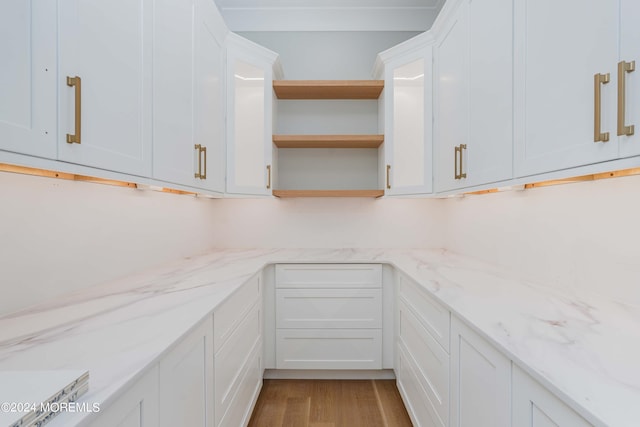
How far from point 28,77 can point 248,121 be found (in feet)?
5.31

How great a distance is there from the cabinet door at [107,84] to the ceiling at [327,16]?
170 centimetres

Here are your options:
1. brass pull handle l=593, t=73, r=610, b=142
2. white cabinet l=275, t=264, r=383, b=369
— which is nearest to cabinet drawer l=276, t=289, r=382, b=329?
white cabinet l=275, t=264, r=383, b=369

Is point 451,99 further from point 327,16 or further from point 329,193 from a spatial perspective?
point 327,16

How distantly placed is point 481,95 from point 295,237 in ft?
5.76

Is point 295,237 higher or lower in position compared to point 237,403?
higher

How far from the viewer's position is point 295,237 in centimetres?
274

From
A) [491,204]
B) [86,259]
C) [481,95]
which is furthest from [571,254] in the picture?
[86,259]

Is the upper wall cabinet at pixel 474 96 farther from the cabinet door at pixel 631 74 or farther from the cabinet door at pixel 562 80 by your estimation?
the cabinet door at pixel 631 74

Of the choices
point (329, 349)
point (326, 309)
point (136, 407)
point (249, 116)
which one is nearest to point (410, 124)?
point (249, 116)

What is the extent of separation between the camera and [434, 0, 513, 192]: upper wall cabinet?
132 centimetres

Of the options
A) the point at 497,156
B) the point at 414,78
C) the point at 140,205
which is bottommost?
the point at 140,205

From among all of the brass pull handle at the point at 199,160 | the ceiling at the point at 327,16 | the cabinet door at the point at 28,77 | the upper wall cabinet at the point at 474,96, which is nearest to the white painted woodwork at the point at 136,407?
the cabinet door at the point at 28,77

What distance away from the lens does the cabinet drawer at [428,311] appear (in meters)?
1.26

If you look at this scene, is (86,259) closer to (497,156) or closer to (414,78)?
(497,156)
